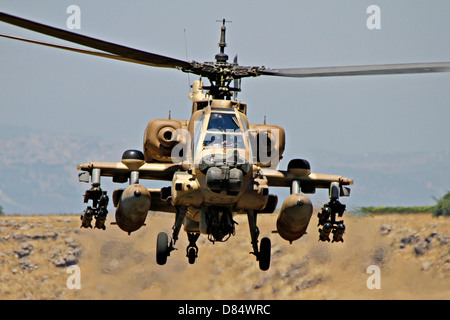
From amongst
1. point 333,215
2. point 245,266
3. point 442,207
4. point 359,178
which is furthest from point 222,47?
point 359,178

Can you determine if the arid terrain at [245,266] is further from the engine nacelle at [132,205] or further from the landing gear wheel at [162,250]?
the engine nacelle at [132,205]

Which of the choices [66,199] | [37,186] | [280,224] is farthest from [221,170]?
[37,186]

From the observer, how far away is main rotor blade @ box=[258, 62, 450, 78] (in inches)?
580

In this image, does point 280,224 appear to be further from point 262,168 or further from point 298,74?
point 298,74

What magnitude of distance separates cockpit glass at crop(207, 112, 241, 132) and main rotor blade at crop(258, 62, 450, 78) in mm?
1588

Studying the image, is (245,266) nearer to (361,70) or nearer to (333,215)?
(333,215)

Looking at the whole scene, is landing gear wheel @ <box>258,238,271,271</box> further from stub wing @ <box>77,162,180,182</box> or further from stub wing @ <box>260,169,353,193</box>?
stub wing @ <box>77,162,180,182</box>

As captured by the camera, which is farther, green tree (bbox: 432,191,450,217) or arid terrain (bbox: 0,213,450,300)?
green tree (bbox: 432,191,450,217)

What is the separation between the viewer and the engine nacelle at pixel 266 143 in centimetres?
1716

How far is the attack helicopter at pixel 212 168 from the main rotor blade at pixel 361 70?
19mm

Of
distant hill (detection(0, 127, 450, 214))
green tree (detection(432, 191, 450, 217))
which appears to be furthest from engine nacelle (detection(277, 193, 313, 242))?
distant hill (detection(0, 127, 450, 214))

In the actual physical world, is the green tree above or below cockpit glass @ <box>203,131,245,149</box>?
below

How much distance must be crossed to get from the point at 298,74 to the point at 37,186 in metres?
163

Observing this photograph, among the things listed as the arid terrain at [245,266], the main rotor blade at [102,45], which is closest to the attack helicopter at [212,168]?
the main rotor blade at [102,45]
